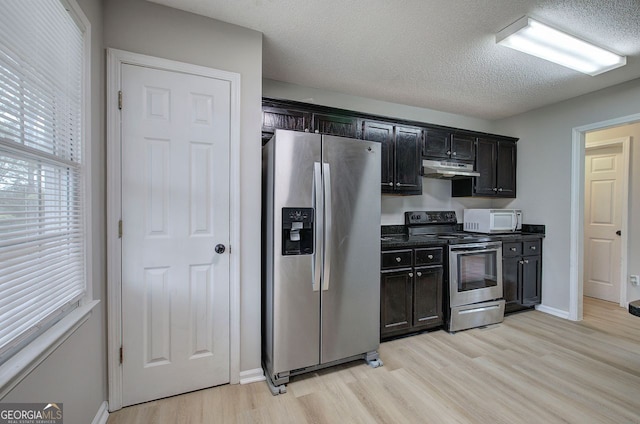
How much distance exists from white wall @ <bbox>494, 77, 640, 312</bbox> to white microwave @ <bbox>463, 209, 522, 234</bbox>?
320 millimetres

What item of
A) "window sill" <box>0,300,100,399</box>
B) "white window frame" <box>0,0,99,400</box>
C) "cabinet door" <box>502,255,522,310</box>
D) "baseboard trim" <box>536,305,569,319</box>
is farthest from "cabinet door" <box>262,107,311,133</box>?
"baseboard trim" <box>536,305,569,319</box>

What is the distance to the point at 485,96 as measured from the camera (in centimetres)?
327

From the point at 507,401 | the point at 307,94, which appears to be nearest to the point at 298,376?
the point at 507,401

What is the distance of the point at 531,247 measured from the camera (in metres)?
3.52

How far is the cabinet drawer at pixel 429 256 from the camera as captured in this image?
2.78 meters

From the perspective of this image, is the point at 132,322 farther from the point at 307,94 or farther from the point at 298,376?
the point at 307,94

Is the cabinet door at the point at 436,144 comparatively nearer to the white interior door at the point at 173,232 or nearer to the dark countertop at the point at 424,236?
the dark countertop at the point at 424,236

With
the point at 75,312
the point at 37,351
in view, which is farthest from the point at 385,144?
the point at 37,351

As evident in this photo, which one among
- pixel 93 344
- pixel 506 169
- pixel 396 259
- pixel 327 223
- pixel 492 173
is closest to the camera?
pixel 93 344

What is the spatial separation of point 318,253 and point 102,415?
63.2 inches

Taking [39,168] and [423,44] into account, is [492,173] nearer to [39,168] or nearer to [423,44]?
[423,44]

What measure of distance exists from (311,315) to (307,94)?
230 cm

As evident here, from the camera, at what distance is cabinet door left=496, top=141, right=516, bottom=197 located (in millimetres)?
3795

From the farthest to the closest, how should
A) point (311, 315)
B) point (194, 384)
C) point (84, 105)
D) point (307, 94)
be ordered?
point (307, 94) < point (311, 315) < point (194, 384) < point (84, 105)
